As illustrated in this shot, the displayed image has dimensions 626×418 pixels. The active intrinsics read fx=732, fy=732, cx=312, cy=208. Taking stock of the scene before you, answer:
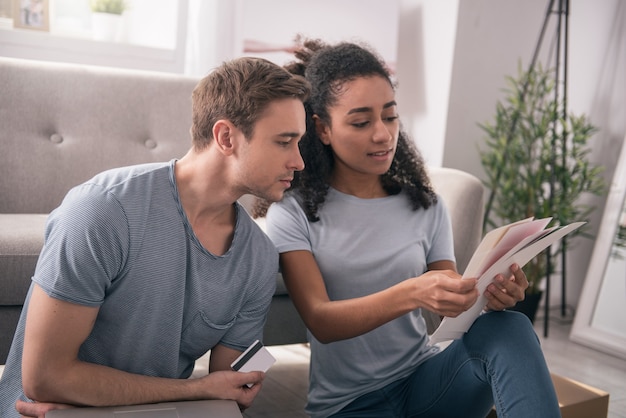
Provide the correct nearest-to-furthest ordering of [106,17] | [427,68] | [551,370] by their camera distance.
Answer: [551,370], [106,17], [427,68]

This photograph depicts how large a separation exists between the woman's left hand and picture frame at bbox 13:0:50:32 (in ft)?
7.53

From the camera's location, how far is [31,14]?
2.94 m

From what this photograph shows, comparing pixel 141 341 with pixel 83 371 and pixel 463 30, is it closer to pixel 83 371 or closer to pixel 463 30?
pixel 83 371

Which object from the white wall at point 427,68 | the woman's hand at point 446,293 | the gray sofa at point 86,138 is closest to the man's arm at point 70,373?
the woman's hand at point 446,293

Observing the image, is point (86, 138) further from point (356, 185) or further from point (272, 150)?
point (272, 150)

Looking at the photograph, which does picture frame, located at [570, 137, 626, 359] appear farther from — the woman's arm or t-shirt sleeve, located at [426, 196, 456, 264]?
the woman's arm

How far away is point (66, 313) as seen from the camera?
1135 millimetres

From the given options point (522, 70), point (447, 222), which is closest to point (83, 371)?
point (447, 222)

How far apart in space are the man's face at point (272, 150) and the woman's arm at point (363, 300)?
219mm

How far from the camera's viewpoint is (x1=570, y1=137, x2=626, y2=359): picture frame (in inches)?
121

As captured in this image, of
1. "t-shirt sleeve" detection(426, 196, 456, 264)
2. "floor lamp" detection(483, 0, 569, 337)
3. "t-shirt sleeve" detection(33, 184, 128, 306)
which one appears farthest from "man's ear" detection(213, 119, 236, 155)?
"floor lamp" detection(483, 0, 569, 337)

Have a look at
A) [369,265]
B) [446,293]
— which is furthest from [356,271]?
[446,293]

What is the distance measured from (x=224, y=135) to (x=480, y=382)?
0.68 m

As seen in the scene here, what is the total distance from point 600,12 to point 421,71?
0.98 metres
